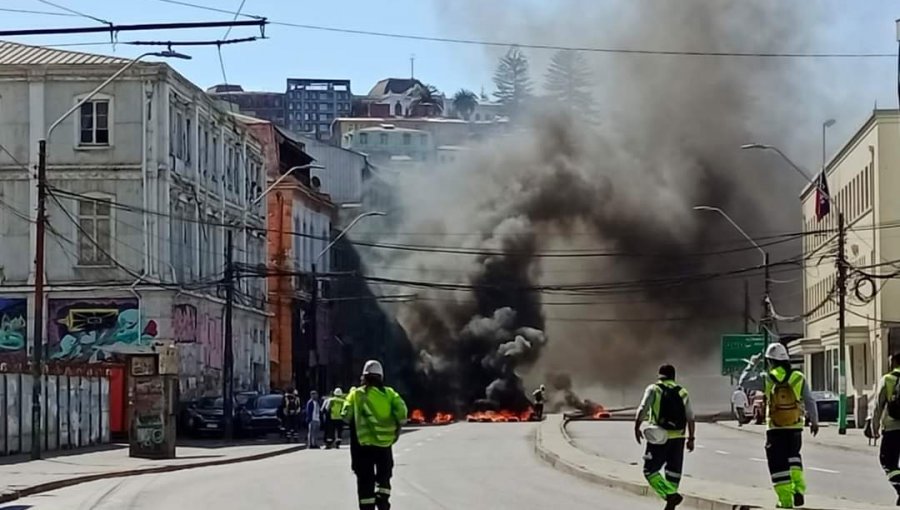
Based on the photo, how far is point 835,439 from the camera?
1650 inches

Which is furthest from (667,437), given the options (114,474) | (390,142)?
(390,142)

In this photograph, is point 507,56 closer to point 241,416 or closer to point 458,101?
point 458,101

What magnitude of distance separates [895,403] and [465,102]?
16623cm

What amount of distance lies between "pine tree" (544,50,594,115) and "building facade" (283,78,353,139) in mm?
61292

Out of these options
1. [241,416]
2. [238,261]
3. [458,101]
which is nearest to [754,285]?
[238,261]

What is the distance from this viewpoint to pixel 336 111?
18688cm

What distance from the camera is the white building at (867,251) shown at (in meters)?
59.4

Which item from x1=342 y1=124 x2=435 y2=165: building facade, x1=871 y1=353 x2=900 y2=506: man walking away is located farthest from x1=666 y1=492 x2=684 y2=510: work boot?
x1=342 y1=124 x2=435 y2=165: building facade

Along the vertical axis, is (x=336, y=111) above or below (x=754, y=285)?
above

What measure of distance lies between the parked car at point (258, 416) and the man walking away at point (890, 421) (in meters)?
33.6

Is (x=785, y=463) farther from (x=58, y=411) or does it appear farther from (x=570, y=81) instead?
(x=570, y=81)

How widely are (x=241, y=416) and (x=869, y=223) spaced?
92.5 feet

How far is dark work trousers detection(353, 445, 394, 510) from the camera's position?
49.2 feet

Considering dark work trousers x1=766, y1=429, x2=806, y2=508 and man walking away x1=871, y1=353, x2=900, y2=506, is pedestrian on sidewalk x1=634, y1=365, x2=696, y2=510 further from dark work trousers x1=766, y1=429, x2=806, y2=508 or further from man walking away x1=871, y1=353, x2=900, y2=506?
man walking away x1=871, y1=353, x2=900, y2=506
